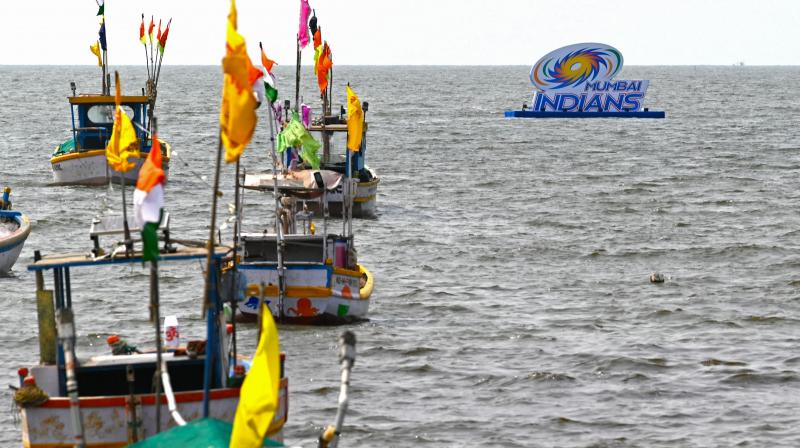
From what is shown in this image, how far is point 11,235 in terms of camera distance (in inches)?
1144

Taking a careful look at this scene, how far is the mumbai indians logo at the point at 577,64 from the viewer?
8162 cm

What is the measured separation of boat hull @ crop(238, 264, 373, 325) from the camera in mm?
23547

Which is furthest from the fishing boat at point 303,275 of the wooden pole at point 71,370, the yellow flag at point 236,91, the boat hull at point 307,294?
the yellow flag at point 236,91

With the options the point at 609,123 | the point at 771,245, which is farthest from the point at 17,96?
the point at 771,245

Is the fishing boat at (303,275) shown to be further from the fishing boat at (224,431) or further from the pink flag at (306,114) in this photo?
the pink flag at (306,114)

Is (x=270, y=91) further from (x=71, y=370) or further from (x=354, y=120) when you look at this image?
(x=354, y=120)

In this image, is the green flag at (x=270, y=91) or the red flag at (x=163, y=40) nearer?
the green flag at (x=270, y=91)

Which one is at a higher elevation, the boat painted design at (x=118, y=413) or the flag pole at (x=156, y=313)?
the flag pole at (x=156, y=313)

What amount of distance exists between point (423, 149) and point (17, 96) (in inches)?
3262

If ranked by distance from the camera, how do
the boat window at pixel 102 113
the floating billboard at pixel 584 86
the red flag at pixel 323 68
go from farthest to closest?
the floating billboard at pixel 584 86, the boat window at pixel 102 113, the red flag at pixel 323 68

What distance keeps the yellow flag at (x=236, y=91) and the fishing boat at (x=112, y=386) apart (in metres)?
3.04

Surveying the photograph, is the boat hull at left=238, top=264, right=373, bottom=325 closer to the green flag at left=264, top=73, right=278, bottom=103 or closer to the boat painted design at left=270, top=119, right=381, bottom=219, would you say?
the green flag at left=264, top=73, right=278, bottom=103

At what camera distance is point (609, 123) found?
96812 mm

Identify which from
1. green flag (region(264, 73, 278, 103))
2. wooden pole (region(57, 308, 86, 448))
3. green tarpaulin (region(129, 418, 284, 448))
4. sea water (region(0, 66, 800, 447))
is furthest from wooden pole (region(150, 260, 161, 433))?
green flag (region(264, 73, 278, 103))
